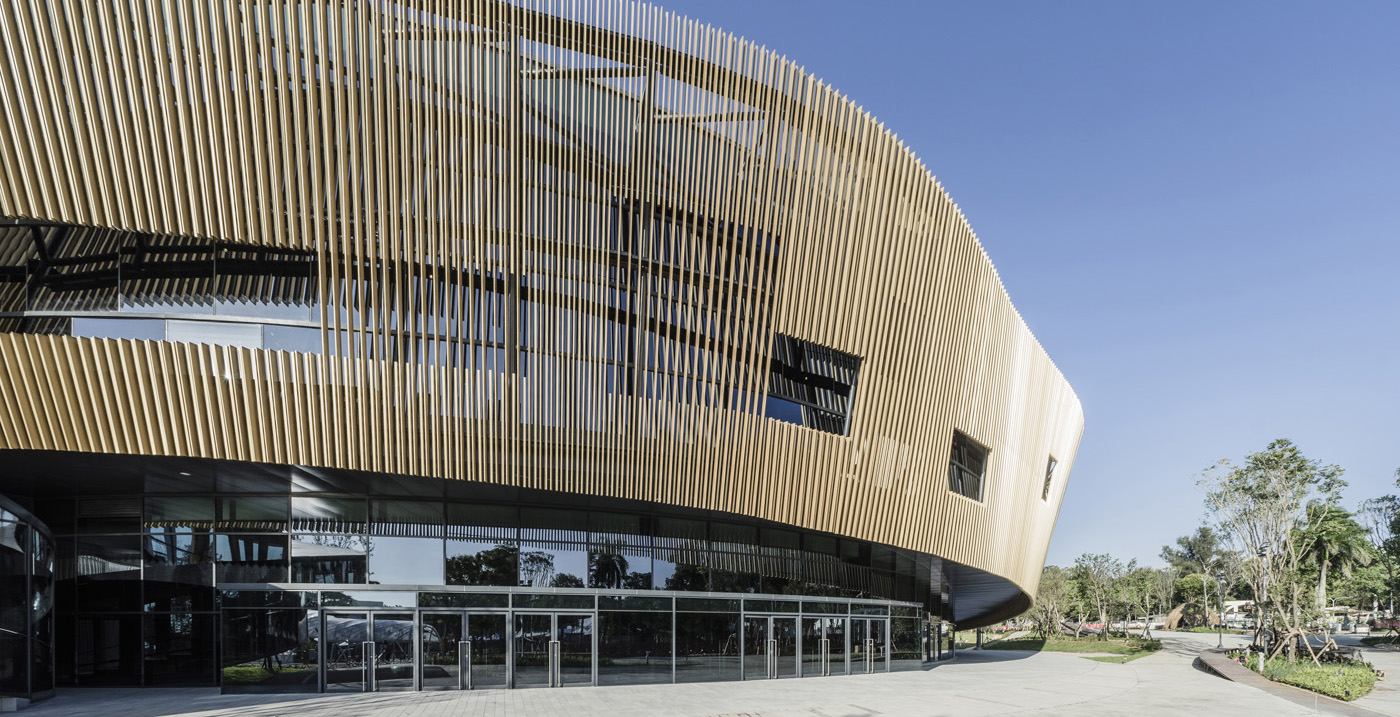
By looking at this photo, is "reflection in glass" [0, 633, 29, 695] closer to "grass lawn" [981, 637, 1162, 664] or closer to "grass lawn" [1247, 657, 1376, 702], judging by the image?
"grass lawn" [1247, 657, 1376, 702]

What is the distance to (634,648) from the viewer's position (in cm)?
2002

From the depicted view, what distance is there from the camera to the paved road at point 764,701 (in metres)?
15.0

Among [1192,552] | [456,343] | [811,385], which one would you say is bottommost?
[1192,552]

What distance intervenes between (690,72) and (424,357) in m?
7.79

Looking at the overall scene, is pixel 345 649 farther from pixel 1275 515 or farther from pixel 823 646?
pixel 1275 515

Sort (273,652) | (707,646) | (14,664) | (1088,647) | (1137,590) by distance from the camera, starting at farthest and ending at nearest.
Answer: (1137,590), (1088,647), (707,646), (273,652), (14,664)

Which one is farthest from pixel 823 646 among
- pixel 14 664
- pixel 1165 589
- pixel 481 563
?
pixel 1165 589

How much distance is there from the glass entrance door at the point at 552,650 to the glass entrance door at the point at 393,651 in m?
2.12

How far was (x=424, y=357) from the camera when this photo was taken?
1570 centimetres

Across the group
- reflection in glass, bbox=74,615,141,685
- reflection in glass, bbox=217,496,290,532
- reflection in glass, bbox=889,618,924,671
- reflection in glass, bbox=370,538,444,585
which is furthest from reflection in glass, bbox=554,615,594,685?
reflection in glass, bbox=889,618,924,671

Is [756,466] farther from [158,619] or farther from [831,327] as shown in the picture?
[158,619]

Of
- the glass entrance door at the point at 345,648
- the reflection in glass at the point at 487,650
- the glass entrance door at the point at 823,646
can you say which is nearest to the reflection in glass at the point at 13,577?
the glass entrance door at the point at 345,648

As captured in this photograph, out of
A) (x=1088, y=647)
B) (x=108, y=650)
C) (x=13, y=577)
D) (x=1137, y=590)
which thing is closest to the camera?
(x=13, y=577)

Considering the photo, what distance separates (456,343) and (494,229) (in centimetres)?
218
